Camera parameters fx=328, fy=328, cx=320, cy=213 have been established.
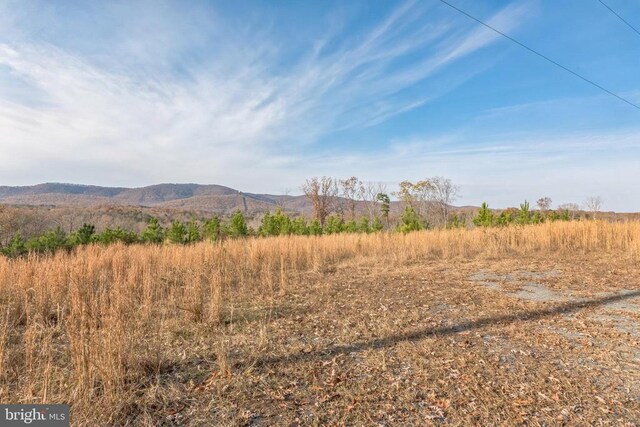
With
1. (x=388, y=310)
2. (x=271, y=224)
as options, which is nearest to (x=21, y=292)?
(x=388, y=310)

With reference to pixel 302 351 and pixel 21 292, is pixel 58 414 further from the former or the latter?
pixel 21 292

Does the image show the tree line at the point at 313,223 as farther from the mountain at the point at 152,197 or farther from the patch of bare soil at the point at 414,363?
the mountain at the point at 152,197

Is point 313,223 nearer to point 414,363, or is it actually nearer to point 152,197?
point 414,363

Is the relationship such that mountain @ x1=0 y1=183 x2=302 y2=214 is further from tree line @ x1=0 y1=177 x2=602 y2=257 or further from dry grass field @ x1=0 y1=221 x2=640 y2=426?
dry grass field @ x1=0 y1=221 x2=640 y2=426

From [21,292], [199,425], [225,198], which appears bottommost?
[199,425]

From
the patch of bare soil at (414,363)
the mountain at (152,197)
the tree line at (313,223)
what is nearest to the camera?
the patch of bare soil at (414,363)

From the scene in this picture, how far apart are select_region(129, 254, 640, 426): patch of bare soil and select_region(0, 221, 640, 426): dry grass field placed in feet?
0.05

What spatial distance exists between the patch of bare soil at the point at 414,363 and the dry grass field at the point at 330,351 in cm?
1

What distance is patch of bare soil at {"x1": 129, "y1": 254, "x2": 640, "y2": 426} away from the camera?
7.18 feet

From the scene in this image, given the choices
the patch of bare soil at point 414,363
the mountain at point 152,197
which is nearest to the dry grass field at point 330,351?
the patch of bare soil at point 414,363

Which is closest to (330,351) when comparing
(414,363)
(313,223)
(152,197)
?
(414,363)

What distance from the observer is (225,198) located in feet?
303

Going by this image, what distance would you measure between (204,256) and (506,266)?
752 cm

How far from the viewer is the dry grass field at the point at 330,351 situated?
2211 mm
